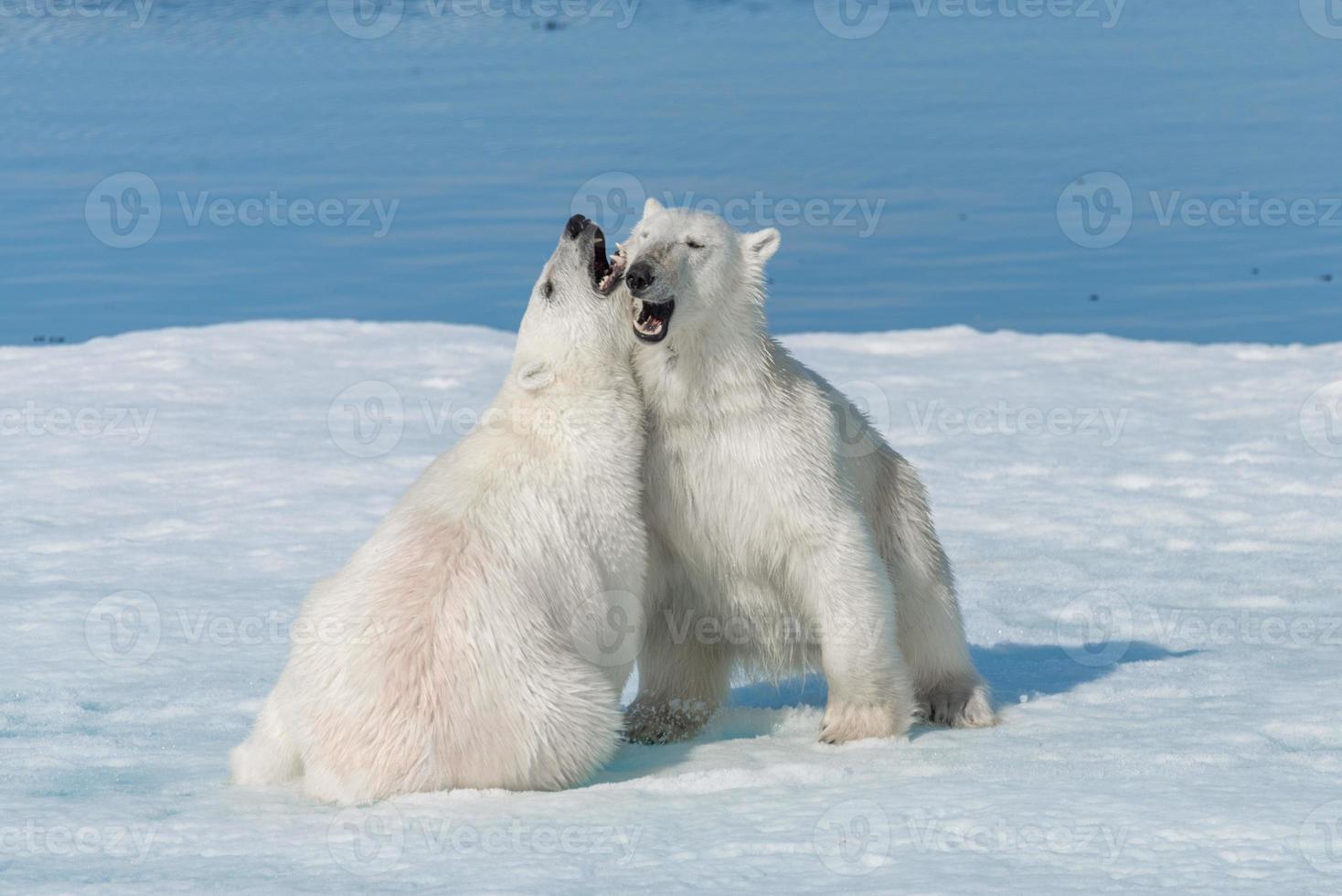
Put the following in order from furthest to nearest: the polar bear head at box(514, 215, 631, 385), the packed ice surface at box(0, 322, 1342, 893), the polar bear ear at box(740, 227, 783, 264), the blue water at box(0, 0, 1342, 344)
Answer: the blue water at box(0, 0, 1342, 344) → the polar bear ear at box(740, 227, 783, 264) → the polar bear head at box(514, 215, 631, 385) → the packed ice surface at box(0, 322, 1342, 893)

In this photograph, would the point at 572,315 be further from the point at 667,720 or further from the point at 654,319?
the point at 667,720

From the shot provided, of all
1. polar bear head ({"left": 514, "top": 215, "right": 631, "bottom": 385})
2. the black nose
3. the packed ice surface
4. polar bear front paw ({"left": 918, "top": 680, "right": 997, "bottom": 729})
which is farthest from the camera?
polar bear front paw ({"left": 918, "top": 680, "right": 997, "bottom": 729})

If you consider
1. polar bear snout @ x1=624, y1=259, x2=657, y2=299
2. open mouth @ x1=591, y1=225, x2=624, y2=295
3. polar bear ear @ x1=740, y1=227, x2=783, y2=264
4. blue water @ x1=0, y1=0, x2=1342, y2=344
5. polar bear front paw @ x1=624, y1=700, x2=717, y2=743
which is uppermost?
blue water @ x1=0, y1=0, x2=1342, y2=344

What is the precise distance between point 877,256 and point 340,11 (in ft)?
72.6

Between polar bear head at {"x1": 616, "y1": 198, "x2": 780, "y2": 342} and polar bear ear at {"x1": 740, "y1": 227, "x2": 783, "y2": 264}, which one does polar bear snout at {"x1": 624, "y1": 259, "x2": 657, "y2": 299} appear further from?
polar bear ear at {"x1": 740, "y1": 227, "x2": 783, "y2": 264}

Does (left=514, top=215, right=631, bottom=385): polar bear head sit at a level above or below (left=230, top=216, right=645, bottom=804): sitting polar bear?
above

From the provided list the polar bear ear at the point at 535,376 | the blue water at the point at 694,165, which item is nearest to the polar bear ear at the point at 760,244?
the polar bear ear at the point at 535,376

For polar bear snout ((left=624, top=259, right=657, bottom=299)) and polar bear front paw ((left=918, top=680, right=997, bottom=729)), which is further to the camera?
polar bear front paw ((left=918, top=680, right=997, bottom=729))

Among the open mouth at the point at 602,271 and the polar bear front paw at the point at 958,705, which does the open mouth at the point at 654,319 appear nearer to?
the open mouth at the point at 602,271

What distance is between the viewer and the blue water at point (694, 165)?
46.6 feet

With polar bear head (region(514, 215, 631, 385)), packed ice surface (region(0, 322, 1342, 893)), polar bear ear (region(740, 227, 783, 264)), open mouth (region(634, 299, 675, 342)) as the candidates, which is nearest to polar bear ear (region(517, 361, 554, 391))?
polar bear head (region(514, 215, 631, 385))

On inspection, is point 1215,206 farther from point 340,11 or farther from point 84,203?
point 340,11

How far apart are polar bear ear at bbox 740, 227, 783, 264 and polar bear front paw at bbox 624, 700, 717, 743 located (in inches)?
48.2

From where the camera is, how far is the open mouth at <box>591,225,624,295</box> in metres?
4.51
